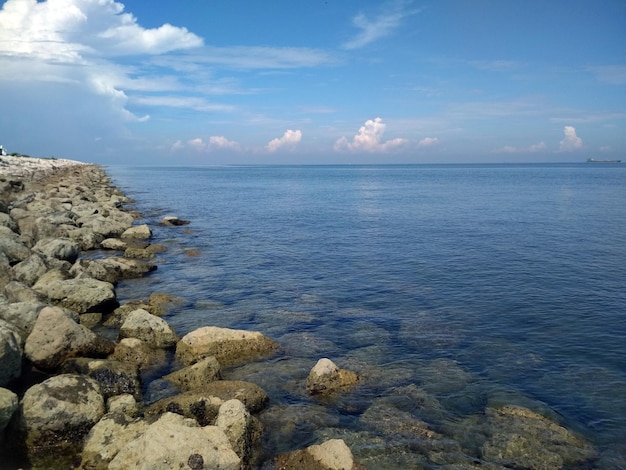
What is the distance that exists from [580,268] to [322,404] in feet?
67.3

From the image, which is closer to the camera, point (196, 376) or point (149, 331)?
point (196, 376)

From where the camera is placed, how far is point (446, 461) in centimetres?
1025

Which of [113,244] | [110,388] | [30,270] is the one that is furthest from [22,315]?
[113,244]

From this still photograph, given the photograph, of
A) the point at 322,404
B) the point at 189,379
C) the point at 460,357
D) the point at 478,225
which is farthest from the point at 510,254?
the point at 189,379

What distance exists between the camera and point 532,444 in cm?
1080

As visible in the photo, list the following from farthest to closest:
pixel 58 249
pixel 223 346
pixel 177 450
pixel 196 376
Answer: pixel 58 249 < pixel 223 346 < pixel 196 376 < pixel 177 450

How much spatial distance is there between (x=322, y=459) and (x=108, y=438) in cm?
452

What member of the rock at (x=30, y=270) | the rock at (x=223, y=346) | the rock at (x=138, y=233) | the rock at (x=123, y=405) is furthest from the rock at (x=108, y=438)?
the rock at (x=138, y=233)

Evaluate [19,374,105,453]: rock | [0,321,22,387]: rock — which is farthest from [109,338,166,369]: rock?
[19,374,105,453]: rock

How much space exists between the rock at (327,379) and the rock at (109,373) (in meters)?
4.65

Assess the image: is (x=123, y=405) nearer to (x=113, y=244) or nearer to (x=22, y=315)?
(x=22, y=315)

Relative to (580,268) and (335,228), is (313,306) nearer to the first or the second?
(580,268)

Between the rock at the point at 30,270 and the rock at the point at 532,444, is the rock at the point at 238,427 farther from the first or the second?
the rock at the point at 30,270

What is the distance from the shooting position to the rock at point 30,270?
19844 mm
